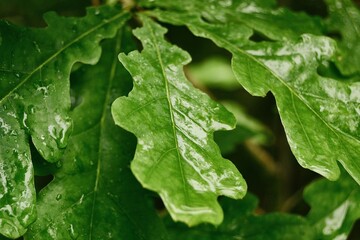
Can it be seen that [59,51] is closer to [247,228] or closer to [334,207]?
[247,228]

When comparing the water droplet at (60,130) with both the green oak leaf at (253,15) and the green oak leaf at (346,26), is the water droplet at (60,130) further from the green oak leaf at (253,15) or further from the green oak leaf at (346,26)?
the green oak leaf at (346,26)

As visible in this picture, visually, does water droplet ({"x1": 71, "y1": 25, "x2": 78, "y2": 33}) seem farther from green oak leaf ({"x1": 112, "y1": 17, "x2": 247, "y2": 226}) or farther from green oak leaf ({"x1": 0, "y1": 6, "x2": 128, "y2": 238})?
green oak leaf ({"x1": 112, "y1": 17, "x2": 247, "y2": 226})

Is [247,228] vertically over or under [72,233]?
under

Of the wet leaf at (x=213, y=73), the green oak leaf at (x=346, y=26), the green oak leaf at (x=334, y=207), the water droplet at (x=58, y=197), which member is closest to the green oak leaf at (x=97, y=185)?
the water droplet at (x=58, y=197)

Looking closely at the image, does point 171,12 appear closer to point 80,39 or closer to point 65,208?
point 80,39

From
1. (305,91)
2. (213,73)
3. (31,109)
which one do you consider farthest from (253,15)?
(213,73)

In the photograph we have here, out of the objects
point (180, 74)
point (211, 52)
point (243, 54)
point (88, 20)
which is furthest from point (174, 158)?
point (211, 52)

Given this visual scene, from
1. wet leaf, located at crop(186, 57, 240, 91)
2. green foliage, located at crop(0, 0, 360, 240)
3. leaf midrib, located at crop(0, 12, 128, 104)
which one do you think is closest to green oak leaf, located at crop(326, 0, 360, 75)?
green foliage, located at crop(0, 0, 360, 240)
